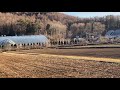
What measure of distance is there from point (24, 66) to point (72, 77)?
120cm

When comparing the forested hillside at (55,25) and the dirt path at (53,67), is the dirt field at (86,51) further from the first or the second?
the forested hillside at (55,25)

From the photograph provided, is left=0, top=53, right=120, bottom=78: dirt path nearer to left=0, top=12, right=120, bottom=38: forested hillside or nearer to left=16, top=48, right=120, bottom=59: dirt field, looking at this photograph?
left=16, top=48, right=120, bottom=59: dirt field

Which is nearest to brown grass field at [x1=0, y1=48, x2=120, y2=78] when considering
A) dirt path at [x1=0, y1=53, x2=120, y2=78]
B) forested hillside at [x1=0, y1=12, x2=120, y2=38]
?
dirt path at [x1=0, y1=53, x2=120, y2=78]

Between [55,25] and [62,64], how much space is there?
1151 millimetres

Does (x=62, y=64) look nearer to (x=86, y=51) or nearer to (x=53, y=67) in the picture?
(x=53, y=67)

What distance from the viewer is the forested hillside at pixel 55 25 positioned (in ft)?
29.2

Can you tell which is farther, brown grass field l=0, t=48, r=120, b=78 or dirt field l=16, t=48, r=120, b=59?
dirt field l=16, t=48, r=120, b=59

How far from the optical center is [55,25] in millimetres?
9453

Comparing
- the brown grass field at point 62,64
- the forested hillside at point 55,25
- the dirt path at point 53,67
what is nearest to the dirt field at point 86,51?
the brown grass field at point 62,64

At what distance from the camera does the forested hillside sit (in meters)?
8.89

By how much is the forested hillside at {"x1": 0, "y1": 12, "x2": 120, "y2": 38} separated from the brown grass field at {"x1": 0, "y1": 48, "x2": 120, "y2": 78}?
52cm
